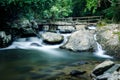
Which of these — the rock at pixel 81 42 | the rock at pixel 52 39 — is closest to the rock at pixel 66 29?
the rock at pixel 52 39

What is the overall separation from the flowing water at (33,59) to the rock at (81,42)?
527 millimetres

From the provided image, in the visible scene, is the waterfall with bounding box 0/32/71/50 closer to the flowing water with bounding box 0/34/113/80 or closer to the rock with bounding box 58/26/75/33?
the flowing water with bounding box 0/34/113/80

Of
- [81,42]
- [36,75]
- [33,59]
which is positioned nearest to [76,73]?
[36,75]

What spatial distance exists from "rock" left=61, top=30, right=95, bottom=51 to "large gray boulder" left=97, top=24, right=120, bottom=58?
2.29ft

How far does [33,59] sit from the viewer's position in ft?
48.5

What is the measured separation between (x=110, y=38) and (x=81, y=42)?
1993mm

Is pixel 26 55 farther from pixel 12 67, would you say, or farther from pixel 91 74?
pixel 91 74

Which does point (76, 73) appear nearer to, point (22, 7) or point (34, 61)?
point (34, 61)

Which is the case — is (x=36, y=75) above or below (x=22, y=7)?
below

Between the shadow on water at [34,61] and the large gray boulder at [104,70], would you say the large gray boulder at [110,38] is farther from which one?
the large gray boulder at [104,70]

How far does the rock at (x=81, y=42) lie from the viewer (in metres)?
17.0

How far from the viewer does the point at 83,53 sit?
16391 mm

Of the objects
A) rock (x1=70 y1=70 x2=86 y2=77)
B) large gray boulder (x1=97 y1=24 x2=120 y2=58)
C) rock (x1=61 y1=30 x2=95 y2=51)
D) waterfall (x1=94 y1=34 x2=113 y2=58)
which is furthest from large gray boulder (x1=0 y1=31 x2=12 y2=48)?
rock (x1=70 y1=70 x2=86 y2=77)

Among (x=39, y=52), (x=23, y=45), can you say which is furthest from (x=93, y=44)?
(x=23, y=45)
